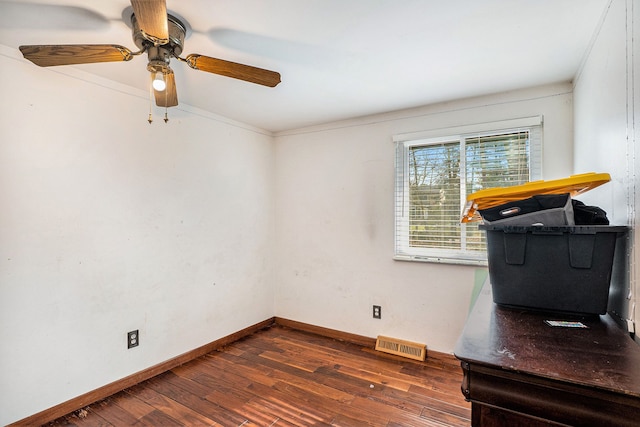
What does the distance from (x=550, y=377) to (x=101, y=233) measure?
8.42ft

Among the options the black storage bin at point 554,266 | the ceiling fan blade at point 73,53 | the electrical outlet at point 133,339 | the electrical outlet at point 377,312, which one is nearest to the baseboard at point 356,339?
the electrical outlet at point 377,312

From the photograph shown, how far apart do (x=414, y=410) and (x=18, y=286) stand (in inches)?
100

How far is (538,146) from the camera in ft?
7.82

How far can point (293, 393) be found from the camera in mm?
2234

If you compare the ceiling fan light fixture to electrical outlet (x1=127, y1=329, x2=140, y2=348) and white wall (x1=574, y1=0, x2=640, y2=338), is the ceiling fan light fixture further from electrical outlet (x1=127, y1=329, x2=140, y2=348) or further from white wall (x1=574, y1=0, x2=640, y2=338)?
white wall (x1=574, y1=0, x2=640, y2=338)

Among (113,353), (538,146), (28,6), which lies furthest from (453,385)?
(28,6)

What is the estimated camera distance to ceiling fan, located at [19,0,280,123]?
4.24ft

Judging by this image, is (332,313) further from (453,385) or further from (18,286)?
(18,286)

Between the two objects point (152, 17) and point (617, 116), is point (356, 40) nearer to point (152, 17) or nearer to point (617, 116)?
point (152, 17)

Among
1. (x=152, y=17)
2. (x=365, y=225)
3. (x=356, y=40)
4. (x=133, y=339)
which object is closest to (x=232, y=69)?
(x=152, y=17)

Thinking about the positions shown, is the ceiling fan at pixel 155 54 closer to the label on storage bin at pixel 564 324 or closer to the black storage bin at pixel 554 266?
the black storage bin at pixel 554 266

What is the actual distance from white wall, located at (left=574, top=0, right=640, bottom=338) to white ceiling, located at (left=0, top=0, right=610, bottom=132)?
0.67ft

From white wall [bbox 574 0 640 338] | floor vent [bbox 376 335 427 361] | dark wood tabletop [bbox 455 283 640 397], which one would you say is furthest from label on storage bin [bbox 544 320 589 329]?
floor vent [bbox 376 335 427 361]

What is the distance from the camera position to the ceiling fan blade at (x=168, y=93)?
1.68 meters
